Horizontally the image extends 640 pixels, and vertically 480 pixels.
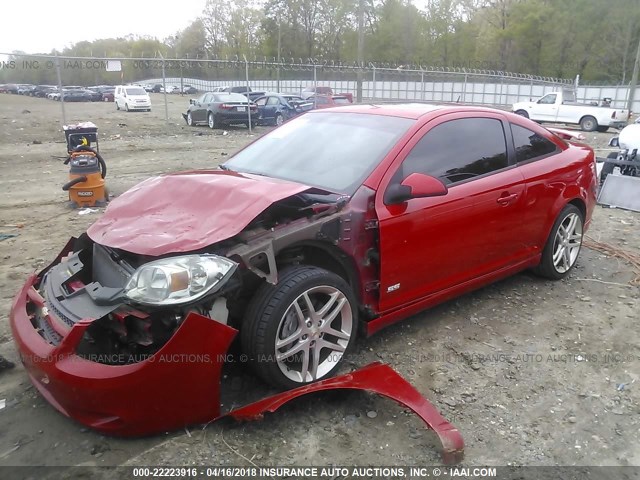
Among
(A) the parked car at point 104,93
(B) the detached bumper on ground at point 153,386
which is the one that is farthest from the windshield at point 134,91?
(B) the detached bumper on ground at point 153,386

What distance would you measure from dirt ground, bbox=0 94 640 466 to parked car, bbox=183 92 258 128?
14.6 m

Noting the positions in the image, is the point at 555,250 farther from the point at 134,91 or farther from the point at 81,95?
the point at 81,95

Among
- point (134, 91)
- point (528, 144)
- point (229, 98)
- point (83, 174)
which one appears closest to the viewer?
point (528, 144)

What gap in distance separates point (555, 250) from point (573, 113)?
809 inches

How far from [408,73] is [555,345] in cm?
2726

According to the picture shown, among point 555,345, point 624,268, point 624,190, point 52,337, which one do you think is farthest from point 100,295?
point 624,190

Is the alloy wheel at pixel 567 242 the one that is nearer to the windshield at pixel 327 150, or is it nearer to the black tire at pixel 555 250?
the black tire at pixel 555 250

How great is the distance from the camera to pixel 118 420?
2445 millimetres

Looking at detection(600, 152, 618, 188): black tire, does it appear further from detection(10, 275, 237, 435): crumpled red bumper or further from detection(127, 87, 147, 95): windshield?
detection(127, 87, 147, 95): windshield

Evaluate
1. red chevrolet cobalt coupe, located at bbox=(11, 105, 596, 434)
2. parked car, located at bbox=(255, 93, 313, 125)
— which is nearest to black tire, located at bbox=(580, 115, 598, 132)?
parked car, located at bbox=(255, 93, 313, 125)

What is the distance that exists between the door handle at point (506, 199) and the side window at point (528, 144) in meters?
0.37

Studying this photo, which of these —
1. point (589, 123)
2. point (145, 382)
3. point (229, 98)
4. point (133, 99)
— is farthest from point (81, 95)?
point (145, 382)

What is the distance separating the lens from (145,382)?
7.73ft

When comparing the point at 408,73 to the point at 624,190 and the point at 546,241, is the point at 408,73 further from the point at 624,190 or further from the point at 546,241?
the point at 546,241
